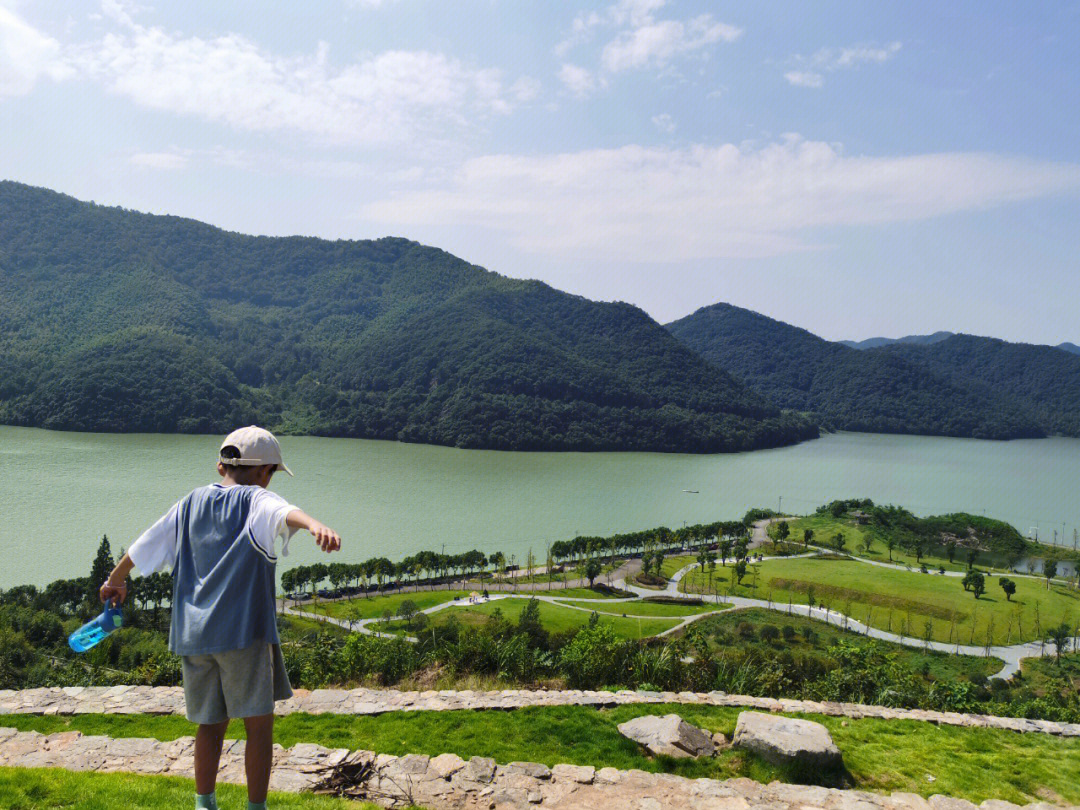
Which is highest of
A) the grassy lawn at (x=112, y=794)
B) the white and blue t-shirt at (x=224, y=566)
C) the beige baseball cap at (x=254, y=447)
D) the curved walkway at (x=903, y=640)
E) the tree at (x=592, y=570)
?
the beige baseball cap at (x=254, y=447)

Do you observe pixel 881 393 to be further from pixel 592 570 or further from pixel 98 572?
pixel 98 572

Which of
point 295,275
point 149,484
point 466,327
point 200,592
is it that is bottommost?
point 149,484

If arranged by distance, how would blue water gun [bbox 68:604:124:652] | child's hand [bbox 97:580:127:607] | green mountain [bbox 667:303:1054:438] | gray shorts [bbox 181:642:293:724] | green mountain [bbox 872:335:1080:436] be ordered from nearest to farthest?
1. gray shorts [bbox 181:642:293:724]
2. child's hand [bbox 97:580:127:607]
3. blue water gun [bbox 68:604:124:652]
4. green mountain [bbox 667:303:1054:438]
5. green mountain [bbox 872:335:1080:436]

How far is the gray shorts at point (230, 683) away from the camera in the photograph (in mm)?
2885

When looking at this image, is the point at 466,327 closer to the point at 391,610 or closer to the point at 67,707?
the point at 391,610

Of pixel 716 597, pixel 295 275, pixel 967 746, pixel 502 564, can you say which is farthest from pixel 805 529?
pixel 295 275

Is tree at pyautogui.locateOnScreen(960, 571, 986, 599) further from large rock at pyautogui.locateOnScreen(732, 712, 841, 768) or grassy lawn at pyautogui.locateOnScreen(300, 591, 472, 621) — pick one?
large rock at pyautogui.locateOnScreen(732, 712, 841, 768)

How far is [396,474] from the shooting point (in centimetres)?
6931

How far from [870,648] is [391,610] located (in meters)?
29.6

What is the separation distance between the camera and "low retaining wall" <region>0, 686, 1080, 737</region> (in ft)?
22.7

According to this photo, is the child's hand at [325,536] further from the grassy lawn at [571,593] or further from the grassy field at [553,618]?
the grassy lawn at [571,593]

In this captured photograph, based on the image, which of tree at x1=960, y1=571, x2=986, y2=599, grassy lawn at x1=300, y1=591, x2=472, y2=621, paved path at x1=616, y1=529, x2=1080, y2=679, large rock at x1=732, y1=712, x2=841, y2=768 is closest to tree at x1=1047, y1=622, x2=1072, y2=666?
paved path at x1=616, y1=529, x2=1080, y2=679

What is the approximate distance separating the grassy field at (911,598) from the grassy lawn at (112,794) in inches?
1588

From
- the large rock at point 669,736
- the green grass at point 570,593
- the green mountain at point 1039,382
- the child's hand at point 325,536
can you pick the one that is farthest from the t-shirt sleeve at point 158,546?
the green mountain at point 1039,382
